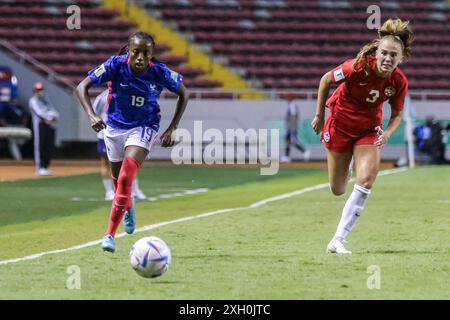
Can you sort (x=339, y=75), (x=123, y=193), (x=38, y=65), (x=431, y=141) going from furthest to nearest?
(x=38, y=65) < (x=431, y=141) < (x=123, y=193) < (x=339, y=75)

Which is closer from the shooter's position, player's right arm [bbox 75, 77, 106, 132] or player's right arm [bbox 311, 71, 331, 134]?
player's right arm [bbox 311, 71, 331, 134]

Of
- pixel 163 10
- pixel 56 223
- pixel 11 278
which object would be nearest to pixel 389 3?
pixel 163 10

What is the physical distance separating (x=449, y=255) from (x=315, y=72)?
2705 cm

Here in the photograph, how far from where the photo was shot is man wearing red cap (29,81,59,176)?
87.0 feet

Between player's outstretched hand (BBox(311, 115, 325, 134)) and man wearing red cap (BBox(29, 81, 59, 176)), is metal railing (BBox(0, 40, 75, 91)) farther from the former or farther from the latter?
player's outstretched hand (BBox(311, 115, 325, 134))

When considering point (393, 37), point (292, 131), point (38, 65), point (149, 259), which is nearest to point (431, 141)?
point (292, 131)

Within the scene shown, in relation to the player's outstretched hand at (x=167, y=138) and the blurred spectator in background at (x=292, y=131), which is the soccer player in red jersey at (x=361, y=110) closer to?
the player's outstretched hand at (x=167, y=138)

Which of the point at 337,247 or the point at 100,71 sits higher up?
the point at 100,71

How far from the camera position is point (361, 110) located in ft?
36.7

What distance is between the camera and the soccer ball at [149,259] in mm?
8914

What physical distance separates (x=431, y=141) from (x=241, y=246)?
821 inches

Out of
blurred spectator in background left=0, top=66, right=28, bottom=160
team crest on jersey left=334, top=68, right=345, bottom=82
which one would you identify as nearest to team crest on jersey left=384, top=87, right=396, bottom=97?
team crest on jersey left=334, top=68, right=345, bottom=82

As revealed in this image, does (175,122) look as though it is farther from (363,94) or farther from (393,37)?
(393,37)

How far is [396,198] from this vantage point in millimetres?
18703
